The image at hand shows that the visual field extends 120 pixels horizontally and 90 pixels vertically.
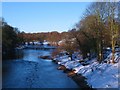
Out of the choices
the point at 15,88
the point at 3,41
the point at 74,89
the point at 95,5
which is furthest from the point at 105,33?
the point at 3,41

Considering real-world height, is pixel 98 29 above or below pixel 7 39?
above

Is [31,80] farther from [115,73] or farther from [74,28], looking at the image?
[74,28]

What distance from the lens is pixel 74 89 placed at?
2495 cm

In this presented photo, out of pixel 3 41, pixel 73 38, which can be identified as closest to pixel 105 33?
pixel 73 38

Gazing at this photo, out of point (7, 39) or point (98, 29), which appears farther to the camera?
point (7, 39)

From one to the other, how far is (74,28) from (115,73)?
2228 centimetres

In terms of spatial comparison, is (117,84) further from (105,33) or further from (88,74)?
(105,33)

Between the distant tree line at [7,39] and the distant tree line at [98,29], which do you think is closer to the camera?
the distant tree line at [98,29]

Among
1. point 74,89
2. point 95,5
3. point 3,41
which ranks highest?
point 95,5

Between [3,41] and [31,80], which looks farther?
[3,41]

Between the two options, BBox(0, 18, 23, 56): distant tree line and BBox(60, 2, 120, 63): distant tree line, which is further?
BBox(0, 18, 23, 56): distant tree line

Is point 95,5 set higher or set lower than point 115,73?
higher

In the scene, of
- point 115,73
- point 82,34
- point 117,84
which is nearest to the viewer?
point 117,84

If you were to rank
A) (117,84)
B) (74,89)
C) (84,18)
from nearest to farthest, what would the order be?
1. (117,84)
2. (74,89)
3. (84,18)
